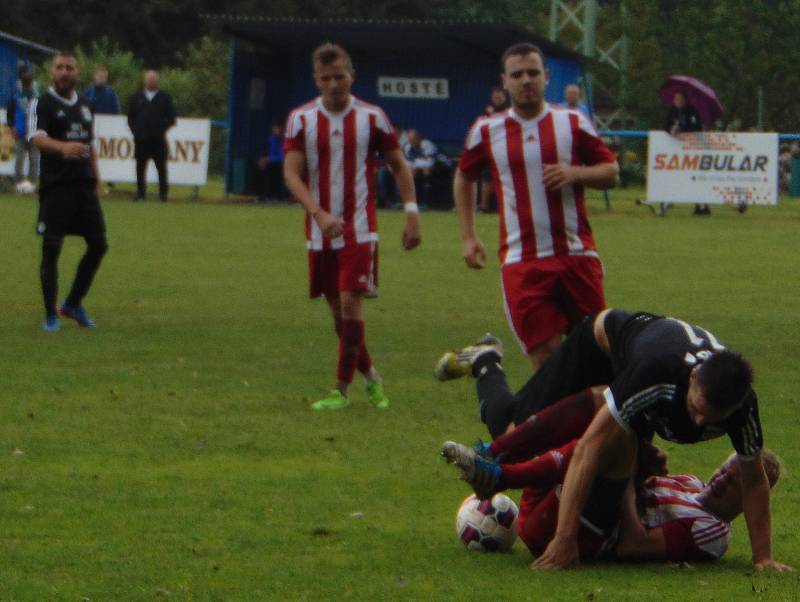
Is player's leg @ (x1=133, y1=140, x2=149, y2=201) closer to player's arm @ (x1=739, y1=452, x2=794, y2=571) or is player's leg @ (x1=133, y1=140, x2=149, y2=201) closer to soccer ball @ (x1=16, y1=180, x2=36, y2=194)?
soccer ball @ (x1=16, y1=180, x2=36, y2=194)

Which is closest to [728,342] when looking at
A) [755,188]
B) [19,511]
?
[19,511]

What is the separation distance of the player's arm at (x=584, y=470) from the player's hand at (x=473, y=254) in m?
2.56

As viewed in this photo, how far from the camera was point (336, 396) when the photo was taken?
10.6 metres

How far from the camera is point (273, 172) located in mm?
35188

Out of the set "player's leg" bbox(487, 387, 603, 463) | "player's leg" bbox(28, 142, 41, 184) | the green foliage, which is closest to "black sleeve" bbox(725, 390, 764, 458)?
"player's leg" bbox(487, 387, 603, 463)

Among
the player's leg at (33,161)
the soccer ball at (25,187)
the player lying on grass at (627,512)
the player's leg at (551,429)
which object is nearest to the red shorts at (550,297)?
the player's leg at (551,429)

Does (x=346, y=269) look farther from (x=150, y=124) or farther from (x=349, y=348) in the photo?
(x=150, y=124)

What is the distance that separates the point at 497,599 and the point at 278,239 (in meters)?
18.1

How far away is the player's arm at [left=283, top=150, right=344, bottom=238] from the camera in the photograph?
10.3 meters

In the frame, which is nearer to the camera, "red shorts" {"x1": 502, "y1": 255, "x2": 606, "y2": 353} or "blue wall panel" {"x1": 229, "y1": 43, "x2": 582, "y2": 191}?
"red shorts" {"x1": 502, "y1": 255, "x2": 606, "y2": 353}

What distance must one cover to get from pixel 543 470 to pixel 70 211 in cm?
773

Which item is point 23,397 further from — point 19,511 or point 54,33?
point 54,33

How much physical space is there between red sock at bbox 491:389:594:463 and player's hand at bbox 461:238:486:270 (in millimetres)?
1965

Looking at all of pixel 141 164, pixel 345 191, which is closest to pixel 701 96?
pixel 141 164
